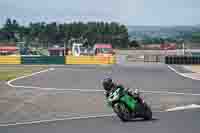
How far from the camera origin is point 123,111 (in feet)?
48.5

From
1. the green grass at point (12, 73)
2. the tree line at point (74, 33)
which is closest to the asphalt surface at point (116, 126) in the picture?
the green grass at point (12, 73)

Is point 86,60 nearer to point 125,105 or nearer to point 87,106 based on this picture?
point 87,106

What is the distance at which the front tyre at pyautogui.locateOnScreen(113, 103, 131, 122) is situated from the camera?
14719 mm

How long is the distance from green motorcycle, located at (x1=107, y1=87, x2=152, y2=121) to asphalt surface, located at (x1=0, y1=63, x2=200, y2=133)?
0.92 feet

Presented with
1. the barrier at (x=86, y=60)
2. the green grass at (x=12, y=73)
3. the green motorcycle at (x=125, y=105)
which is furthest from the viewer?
the barrier at (x=86, y=60)

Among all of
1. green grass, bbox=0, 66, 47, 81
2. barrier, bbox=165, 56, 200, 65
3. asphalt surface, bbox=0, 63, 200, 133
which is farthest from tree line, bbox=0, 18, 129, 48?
asphalt surface, bbox=0, 63, 200, 133

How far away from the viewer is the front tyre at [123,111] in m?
14.7

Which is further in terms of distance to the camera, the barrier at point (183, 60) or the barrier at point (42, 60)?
the barrier at point (183, 60)

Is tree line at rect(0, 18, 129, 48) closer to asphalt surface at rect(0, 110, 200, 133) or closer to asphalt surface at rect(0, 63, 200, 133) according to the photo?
asphalt surface at rect(0, 63, 200, 133)

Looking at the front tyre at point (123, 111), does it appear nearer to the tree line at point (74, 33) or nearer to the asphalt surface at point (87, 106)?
the asphalt surface at point (87, 106)

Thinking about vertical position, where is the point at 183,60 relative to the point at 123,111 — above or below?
below

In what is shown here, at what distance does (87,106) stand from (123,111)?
652 centimetres

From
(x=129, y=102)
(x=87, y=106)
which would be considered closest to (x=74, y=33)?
(x=87, y=106)

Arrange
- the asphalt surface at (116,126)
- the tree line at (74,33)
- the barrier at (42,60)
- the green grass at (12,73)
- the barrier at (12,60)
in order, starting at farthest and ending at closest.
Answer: the tree line at (74,33) → the barrier at (12,60) → the barrier at (42,60) → the green grass at (12,73) → the asphalt surface at (116,126)
